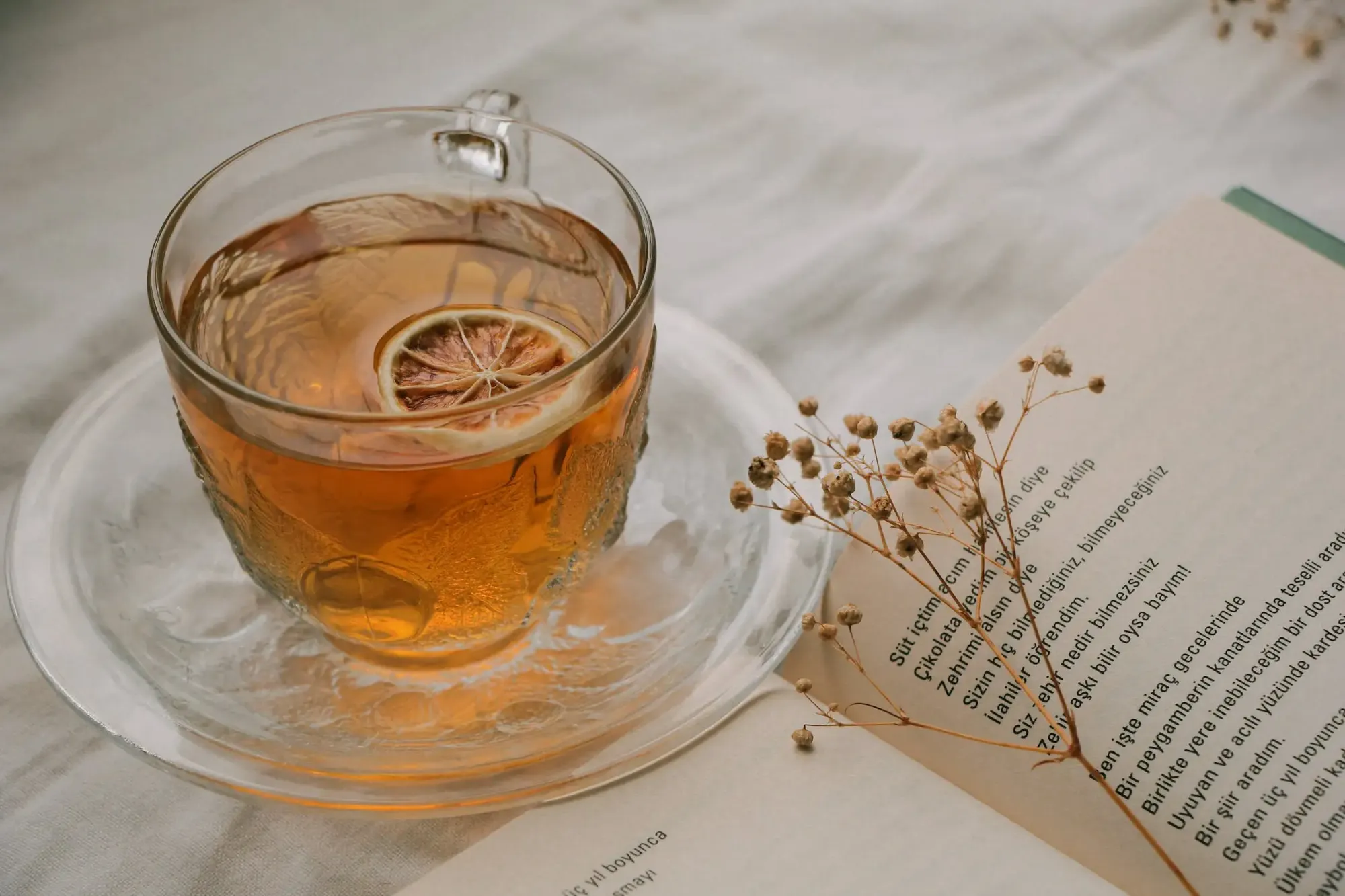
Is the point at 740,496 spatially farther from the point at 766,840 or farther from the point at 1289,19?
the point at 1289,19

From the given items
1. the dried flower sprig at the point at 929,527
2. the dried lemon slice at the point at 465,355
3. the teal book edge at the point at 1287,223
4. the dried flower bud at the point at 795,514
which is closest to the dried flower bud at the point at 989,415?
the dried flower sprig at the point at 929,527

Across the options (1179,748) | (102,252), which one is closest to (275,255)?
(102,252)

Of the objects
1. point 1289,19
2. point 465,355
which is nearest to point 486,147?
point 465,355

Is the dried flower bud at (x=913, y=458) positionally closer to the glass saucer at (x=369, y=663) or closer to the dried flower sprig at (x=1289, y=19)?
the glass saucer at (x=369, y=663)

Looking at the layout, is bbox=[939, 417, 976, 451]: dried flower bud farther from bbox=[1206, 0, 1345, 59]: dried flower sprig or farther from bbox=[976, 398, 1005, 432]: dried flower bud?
bbox=[1206, 0, 1345, 59]: dried flower sprig

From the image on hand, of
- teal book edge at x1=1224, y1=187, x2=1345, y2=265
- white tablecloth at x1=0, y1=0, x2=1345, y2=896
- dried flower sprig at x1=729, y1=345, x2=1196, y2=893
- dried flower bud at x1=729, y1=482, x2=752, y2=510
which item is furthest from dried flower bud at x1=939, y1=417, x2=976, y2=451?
teal book edge at x1=1224, y1=187, x2=1345, y2=265
